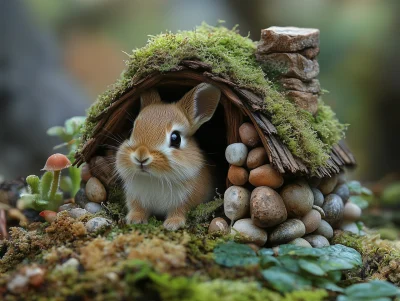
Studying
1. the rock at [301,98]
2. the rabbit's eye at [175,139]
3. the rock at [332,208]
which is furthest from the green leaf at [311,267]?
the rock at [301,98]

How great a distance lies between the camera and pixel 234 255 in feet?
9.40

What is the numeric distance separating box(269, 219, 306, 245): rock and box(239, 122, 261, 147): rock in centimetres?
59

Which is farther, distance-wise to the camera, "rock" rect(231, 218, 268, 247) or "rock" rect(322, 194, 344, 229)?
"rock" rect(322, 194, 344, 229)

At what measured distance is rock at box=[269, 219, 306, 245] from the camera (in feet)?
10.7

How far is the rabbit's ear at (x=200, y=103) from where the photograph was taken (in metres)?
3.46

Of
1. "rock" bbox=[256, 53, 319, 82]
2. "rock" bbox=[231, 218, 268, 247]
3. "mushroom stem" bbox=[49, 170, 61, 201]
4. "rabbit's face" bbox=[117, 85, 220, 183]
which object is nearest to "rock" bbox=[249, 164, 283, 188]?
"rock" bbox=[231, 218, 268, 247]

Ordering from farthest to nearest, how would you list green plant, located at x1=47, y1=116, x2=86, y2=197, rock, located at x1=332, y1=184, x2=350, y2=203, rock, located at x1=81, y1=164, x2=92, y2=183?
1. green plant, located at x1=47, y1=116, x2=86, y2=197
2. rock, located at x1=332, y1=184, x2=350, y2=203
3. rock, located at x1=81, y1=164, x2=92, y2=183

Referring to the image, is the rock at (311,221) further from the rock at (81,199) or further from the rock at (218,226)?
the rock at (81,199)

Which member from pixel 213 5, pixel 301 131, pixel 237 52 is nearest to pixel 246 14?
pixel 213 5

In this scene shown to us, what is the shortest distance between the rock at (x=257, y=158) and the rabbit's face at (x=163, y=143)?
439 millimetres

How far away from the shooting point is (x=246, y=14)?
846 centimetres

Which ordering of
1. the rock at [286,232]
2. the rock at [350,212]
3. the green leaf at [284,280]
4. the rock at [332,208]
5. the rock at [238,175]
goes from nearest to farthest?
the green leaf at [284,280] < the rock at [286,232] < the rock at [238,175] < the rock at [332,208] < the rock at [350,212]

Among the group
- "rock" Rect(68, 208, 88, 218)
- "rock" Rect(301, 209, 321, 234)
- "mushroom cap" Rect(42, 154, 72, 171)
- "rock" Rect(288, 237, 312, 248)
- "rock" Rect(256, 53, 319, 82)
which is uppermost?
"rock" Rect(256, 53, 319, 82)

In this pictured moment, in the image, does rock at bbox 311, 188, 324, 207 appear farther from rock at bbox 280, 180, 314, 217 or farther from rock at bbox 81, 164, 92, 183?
rock at bbox 81, 164, 92, 183
